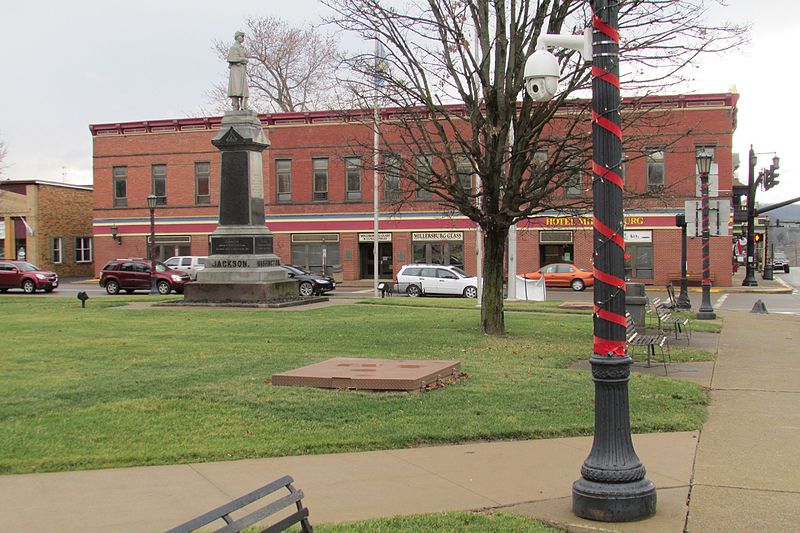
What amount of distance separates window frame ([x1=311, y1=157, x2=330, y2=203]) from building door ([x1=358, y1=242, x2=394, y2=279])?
3.96 m

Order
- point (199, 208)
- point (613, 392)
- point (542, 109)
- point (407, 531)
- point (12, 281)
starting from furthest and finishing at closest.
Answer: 1. point (199, 208)
2. point (12, 281)
3. point (542, 109)
4. point (613, 392)
5. point (407, 531)

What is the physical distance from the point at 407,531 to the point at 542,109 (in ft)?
36.8

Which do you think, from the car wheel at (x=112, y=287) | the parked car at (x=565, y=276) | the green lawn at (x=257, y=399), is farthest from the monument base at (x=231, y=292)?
the parked car at (x=565, y=276)

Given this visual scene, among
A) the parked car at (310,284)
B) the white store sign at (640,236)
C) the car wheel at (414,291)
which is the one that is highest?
the white store sign at (640,236)

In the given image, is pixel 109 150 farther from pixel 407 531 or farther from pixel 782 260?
pixel 782 260

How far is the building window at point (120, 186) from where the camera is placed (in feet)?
178

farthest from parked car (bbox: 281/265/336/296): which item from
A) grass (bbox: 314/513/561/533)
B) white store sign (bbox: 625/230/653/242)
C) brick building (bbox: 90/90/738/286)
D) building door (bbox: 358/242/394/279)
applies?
grass (bbox: 314/513/561/533)

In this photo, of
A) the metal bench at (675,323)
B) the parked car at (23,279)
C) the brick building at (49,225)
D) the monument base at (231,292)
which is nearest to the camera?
the metal bench at (675,323)

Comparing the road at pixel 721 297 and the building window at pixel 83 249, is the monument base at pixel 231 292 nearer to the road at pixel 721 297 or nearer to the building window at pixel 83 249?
the road at pixel 721 297

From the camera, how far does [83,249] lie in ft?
205

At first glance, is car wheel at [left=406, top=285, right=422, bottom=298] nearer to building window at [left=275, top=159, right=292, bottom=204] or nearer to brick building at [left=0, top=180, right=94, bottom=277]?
building window at [left=275, top=159, right=292, bottom=204]

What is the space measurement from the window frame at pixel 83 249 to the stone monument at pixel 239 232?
40862mm

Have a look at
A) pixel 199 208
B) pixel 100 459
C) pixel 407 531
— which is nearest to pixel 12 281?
pixel 199 208

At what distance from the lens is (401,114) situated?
667 inches
